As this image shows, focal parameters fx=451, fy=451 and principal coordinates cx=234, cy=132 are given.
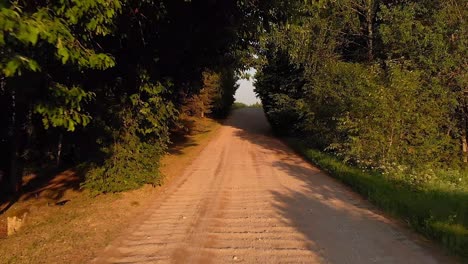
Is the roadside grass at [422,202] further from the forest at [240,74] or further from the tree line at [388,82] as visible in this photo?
the tree line at [388,82]

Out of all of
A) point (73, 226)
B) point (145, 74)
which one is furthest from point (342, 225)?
point (145, 74)

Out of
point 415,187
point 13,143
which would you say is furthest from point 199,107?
point 415,187

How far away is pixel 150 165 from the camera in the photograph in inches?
481

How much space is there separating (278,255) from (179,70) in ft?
25.9

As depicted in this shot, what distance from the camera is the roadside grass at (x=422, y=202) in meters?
7.02

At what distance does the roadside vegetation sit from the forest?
5 cm

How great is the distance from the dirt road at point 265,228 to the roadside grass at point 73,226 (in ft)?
1.19

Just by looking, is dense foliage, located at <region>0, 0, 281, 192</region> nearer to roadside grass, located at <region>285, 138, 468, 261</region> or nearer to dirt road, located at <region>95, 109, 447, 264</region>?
dirt road, located at <region>95, 109, 447, 264</region>

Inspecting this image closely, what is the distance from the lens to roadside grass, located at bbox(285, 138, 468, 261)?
7.02 meters

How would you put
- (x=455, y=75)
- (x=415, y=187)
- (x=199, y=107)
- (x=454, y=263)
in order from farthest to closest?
(x=199, y=107), (x=455, y=75), (x=415, y=187), (x=454, y=263)

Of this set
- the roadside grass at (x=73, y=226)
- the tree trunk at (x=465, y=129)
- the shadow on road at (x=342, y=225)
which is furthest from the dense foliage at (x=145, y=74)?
the tree trunk at (x=465, y=129)

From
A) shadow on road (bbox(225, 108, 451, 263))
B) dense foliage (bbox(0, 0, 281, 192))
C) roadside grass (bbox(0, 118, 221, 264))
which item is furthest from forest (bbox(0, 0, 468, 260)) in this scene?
roadside grass (bbox(0, 118, 221, 264))

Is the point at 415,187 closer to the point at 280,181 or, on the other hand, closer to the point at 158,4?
the point at 280,181

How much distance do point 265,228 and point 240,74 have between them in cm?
1067
